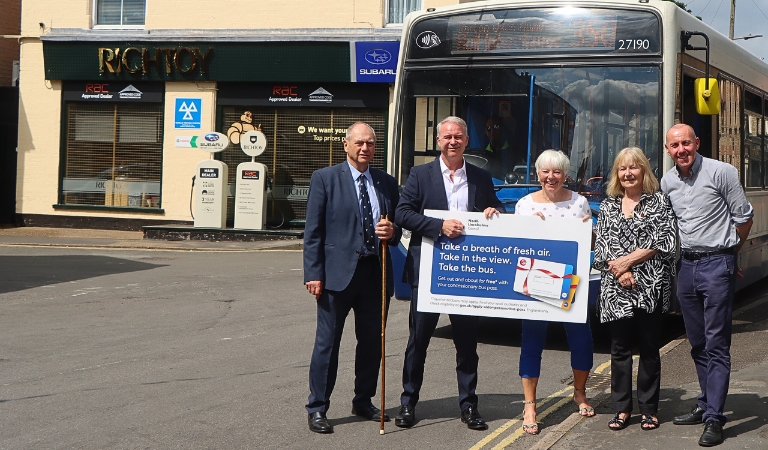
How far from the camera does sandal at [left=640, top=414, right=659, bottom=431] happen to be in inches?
231

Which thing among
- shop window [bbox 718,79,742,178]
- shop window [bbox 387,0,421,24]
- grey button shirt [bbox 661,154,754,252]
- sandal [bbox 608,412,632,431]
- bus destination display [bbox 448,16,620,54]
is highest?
shop window [bbox 387,0,421,24]

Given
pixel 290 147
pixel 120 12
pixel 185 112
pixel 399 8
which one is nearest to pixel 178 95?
pixel 185 112

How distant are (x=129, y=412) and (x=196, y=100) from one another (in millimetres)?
17770

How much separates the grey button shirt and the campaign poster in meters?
0.61

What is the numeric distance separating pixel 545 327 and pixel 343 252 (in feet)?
4.48

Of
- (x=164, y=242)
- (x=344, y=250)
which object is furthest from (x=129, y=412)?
(x=164, y=242)

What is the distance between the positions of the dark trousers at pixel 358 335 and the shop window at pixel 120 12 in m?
19.6

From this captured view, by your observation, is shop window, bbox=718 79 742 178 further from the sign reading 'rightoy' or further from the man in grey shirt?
the sign reading 'rightoy'

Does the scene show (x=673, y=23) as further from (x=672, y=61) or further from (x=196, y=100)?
(x=196, y=100)

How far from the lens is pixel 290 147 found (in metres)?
23.2

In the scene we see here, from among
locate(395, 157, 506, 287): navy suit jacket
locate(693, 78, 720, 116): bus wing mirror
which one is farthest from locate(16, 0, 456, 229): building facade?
locate(395, 157, 506, 287): navy suit jacket

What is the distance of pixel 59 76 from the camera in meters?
24.3

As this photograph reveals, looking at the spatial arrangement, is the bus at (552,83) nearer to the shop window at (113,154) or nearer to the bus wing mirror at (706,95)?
the bus wing mirror at (706,95)

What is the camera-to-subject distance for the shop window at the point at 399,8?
22156mm
